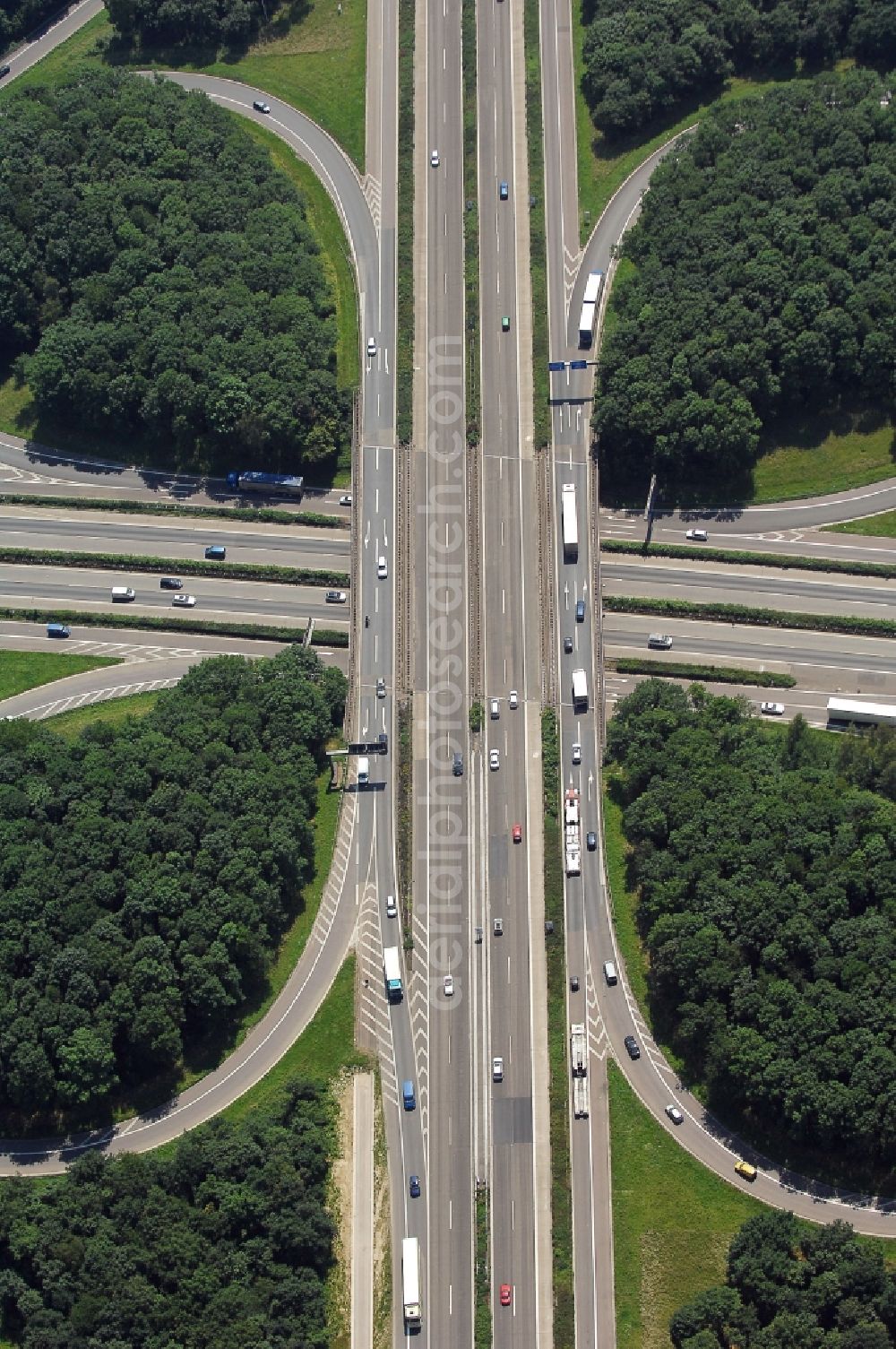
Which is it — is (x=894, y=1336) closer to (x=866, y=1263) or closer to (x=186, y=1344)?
(x=866, y=1263)

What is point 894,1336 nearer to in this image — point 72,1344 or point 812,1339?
point 812,1339

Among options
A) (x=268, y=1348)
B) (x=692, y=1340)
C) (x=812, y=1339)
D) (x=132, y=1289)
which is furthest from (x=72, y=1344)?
(x=812, y=1339)

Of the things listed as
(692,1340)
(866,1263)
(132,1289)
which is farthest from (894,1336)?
(132,1289)

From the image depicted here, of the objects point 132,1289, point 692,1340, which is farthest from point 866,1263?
point 132,1289

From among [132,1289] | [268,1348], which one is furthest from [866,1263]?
[132,1289]

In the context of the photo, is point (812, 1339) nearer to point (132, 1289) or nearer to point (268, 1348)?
point (268, 1348)

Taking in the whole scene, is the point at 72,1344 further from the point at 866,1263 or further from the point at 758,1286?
the point at 866,1263
